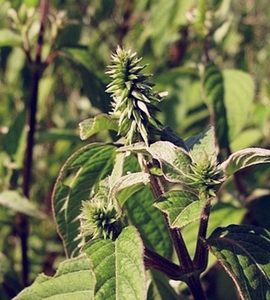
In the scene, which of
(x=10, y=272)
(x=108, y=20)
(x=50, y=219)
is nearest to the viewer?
(x=10, y=272)

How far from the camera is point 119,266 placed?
72cm

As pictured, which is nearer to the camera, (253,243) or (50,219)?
(253,243)

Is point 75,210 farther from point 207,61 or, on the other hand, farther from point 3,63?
point 3,63

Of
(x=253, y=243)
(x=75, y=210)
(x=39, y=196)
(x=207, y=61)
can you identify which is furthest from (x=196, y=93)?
(x=253, y=243)

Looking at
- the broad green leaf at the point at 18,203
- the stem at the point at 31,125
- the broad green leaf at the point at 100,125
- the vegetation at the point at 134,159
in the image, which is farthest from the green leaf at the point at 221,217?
the broad green leaf at the point at 100,125

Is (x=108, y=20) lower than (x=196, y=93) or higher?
higher

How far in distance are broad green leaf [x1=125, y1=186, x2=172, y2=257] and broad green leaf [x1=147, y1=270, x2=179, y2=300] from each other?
0.09 m

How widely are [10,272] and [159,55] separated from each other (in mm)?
832

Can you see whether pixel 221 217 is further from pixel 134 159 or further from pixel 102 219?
pixel 102 219

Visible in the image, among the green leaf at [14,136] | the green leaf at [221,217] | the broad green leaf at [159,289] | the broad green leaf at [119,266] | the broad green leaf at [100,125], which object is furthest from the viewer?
the green leaf at [14,136]

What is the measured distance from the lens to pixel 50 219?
1.89 metres

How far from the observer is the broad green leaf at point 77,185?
0.89 metres

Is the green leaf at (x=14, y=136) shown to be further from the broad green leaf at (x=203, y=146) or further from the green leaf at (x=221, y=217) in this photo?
the broad green leaf at (x=203, y=146)

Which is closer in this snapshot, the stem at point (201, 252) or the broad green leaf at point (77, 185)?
the stem at point (201, 252)
